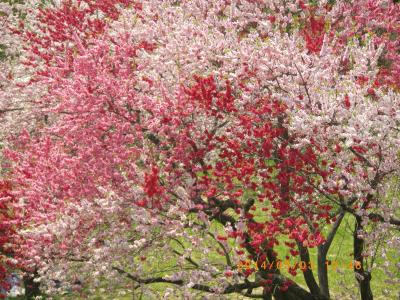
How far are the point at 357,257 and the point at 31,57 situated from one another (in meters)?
9.61

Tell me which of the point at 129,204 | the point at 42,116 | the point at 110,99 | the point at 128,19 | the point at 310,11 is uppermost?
the point at 310,11

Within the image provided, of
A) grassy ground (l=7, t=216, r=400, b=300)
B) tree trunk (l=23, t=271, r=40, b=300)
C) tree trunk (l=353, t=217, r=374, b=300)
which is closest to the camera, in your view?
tree trunk (l=353, t=217, r=374, b=300)

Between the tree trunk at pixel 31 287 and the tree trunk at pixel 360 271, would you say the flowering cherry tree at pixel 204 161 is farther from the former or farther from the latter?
the tree trunk at pixel 31 287

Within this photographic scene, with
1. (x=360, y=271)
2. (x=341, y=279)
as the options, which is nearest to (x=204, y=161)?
(x=360, y=271)

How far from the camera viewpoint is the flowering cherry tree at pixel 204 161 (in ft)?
21.1

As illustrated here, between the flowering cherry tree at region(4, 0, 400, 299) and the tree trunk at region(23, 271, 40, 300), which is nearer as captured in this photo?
the flowering cherry tree at region(4, 0, 400, 299)

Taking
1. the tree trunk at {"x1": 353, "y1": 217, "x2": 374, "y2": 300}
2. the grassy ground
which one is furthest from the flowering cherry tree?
the grassy ground

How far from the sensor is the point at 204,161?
8.33 metres

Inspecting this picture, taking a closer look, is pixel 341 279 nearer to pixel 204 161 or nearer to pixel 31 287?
pixel 204 161

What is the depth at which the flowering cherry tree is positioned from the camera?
6445mm

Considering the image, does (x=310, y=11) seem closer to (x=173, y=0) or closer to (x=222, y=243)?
(x=173, y=0)

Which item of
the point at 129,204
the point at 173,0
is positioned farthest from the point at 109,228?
the point at 173,0

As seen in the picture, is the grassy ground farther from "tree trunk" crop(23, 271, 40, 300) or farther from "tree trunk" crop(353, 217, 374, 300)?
"tree trunk" crop(353, 217, 374, 300)

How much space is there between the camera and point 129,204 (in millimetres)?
6969
